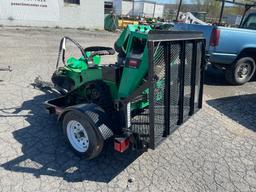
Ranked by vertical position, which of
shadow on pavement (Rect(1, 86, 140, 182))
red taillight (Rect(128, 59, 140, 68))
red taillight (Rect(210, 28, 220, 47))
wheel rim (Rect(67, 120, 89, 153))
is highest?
red taillight (Rect(210, 28, 220, 47))

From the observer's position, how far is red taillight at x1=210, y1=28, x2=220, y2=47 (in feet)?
19.7

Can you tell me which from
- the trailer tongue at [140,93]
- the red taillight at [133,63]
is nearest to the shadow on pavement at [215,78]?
the trailer tongue at [140,93]

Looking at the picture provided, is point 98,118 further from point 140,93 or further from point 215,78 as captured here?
point 215,78

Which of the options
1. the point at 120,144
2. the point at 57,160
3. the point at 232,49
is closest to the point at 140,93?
the point at 120,144

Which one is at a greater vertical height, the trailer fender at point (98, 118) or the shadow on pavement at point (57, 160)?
the trailer fender at point (98, 118)

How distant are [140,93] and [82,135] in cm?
118

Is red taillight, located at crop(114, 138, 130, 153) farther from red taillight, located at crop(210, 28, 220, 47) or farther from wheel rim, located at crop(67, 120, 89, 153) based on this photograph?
red taillight, located at crop(210, 28, 220, 47)

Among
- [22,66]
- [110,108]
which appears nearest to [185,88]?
[110,108]

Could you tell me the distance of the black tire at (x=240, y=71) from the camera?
6605 mm

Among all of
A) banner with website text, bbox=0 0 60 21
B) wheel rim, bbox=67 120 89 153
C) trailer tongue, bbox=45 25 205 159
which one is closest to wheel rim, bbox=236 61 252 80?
trailer tongue, bbox=45 25 205 159

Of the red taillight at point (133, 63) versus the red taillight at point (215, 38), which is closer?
the red taillight at point (133, 63)

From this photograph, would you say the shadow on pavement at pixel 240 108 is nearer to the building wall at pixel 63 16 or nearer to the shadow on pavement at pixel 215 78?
the shadow on pavement at pixel 215 78

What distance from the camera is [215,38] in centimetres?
605

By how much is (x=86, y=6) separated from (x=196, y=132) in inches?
734
